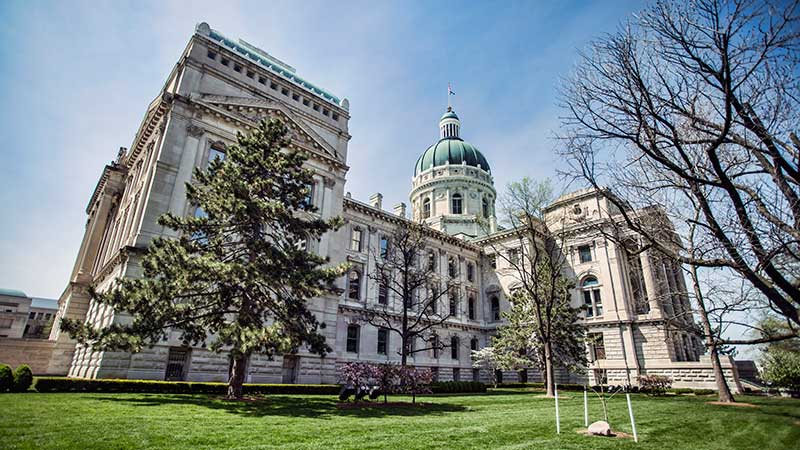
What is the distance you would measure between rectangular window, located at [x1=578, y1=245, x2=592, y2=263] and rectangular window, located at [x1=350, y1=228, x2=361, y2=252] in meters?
21.9

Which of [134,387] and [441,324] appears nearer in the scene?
[134,387]

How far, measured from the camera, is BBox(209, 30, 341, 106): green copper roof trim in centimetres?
2915

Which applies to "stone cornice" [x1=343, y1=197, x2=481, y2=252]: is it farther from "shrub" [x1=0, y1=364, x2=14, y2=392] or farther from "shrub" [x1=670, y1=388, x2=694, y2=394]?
"shrub" [x1=0, y1=364, x2=14, y2=392]

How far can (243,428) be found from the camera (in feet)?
27.9

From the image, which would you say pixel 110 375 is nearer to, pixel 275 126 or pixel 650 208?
pixel 275 126

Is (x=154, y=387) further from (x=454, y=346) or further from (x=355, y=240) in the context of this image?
(x=454, y=346)

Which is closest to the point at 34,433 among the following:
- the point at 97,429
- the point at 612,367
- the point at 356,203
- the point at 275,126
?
the point at 97,429

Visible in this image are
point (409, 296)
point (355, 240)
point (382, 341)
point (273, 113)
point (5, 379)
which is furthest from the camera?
point (355, 240)

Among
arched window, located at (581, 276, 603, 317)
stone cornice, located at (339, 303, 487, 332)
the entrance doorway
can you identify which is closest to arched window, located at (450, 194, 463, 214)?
stone cornice, located at (339, 303, 487, 332)

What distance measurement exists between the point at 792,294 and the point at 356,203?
30.5 meters

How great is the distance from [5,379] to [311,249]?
54.1ft

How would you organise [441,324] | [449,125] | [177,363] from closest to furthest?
[177,363]
[441,324]
[449,125]

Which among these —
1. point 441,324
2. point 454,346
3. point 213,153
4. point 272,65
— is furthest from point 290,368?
point 272,65

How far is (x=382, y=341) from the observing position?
112 ft
